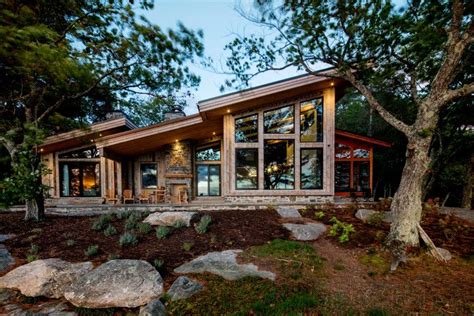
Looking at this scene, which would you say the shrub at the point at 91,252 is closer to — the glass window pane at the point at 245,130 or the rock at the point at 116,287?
the rock at the point at 116,287

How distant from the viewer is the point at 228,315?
240cm

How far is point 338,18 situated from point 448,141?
788 cm

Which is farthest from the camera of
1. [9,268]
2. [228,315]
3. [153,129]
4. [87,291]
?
[153,129]

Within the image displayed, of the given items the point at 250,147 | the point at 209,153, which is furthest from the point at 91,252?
the point at 209,153

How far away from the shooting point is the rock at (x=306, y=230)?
463 cm

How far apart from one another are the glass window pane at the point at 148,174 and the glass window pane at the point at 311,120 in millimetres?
7448

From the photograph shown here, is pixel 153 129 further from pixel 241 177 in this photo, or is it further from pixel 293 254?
pixel 293 254

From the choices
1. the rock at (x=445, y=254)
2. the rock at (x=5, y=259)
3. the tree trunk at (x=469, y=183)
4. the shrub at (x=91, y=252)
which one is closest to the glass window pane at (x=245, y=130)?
the shrub at (x=91, y=252)

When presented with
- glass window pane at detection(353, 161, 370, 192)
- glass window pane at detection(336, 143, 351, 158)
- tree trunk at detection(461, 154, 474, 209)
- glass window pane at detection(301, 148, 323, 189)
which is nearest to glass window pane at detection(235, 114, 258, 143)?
glass window pane at detection(301, 148, 323, 189)

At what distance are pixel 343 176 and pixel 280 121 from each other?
4.80 metres

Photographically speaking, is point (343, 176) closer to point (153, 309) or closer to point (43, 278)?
point (153, 309)

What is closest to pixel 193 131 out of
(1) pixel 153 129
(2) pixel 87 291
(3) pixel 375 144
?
(1) pixel 153 129

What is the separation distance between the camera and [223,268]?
3363 mm

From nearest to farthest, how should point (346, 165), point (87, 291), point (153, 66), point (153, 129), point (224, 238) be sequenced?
point (87, 291) < point (224, 238) < point (153, 66) < point (153, 129) < point (346, 165)
